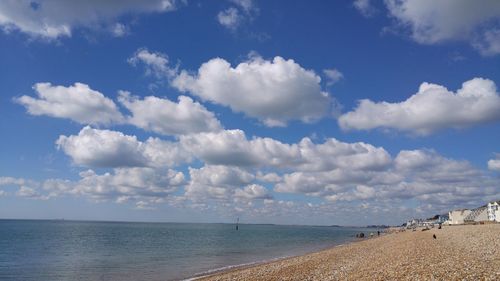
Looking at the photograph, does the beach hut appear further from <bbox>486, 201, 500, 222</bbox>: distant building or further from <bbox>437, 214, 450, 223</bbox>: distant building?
<bbox>437, 214, 450, 223</bbox>: distant building

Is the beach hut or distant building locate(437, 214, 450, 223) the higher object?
the beach hut

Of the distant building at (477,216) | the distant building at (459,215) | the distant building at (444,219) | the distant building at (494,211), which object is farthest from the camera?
the distant building at (444,219)

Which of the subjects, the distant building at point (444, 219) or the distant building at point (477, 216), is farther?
the distant building at point (444, 219)

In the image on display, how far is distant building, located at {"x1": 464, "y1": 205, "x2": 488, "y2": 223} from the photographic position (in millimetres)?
125294

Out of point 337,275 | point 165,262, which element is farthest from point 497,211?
point 337,275

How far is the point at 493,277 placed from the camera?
52.3ft

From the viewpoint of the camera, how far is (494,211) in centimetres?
11106

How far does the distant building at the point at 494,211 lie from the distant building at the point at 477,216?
7402 mm

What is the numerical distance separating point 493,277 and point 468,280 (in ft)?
3.33

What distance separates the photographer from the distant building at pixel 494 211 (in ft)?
341

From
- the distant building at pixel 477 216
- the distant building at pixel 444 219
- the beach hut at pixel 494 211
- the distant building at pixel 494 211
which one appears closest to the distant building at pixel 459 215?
the distant building at pixel 477 216

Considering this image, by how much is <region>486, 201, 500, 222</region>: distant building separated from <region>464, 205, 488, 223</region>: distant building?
7402mm

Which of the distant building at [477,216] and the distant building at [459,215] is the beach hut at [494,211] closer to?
the distant building at [477,216]

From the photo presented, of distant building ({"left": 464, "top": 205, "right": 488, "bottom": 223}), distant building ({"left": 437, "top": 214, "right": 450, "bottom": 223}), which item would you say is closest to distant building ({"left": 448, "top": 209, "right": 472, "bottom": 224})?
distant building ({"left": 464, "top": 205, "right": 488, "bottom": 223})
